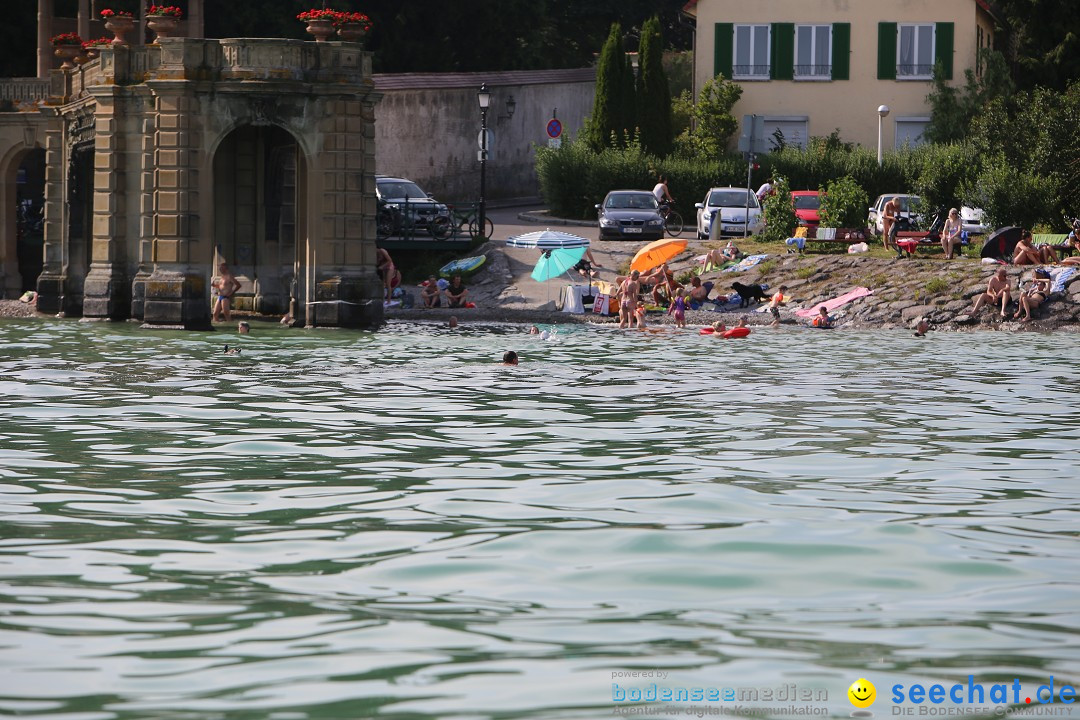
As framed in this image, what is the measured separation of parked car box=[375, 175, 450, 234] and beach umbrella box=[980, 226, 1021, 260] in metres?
13.5

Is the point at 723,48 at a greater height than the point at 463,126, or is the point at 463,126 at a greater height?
the point at 723,48

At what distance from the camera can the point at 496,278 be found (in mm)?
39719

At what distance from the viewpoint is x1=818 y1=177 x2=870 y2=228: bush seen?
4084 cm

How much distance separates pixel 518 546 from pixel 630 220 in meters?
33.3

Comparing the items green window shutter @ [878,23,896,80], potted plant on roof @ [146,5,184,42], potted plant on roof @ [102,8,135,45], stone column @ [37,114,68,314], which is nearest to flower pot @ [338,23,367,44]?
potted plant on roof @ [146,5,184,42]

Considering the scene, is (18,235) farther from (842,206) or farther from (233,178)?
(842,206)

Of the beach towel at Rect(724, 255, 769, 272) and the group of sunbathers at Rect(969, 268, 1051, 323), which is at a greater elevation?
the beach towel at Rect(724, 255, 769, 272)

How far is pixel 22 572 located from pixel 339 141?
24.0 meters

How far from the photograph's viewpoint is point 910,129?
2114 inches

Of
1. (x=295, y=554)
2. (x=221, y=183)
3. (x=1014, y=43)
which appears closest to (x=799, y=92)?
(x=1014, y=43)

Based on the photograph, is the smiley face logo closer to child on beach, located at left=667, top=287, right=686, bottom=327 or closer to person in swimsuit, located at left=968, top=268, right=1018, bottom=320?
child on beach, located at left=667, top=287, right=686, bottom=327

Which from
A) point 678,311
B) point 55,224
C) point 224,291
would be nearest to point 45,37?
point 55,224

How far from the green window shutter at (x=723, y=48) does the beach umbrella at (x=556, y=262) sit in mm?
19236

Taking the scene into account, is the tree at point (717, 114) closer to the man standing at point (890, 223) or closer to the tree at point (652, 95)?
the tree at point (652, 95)
